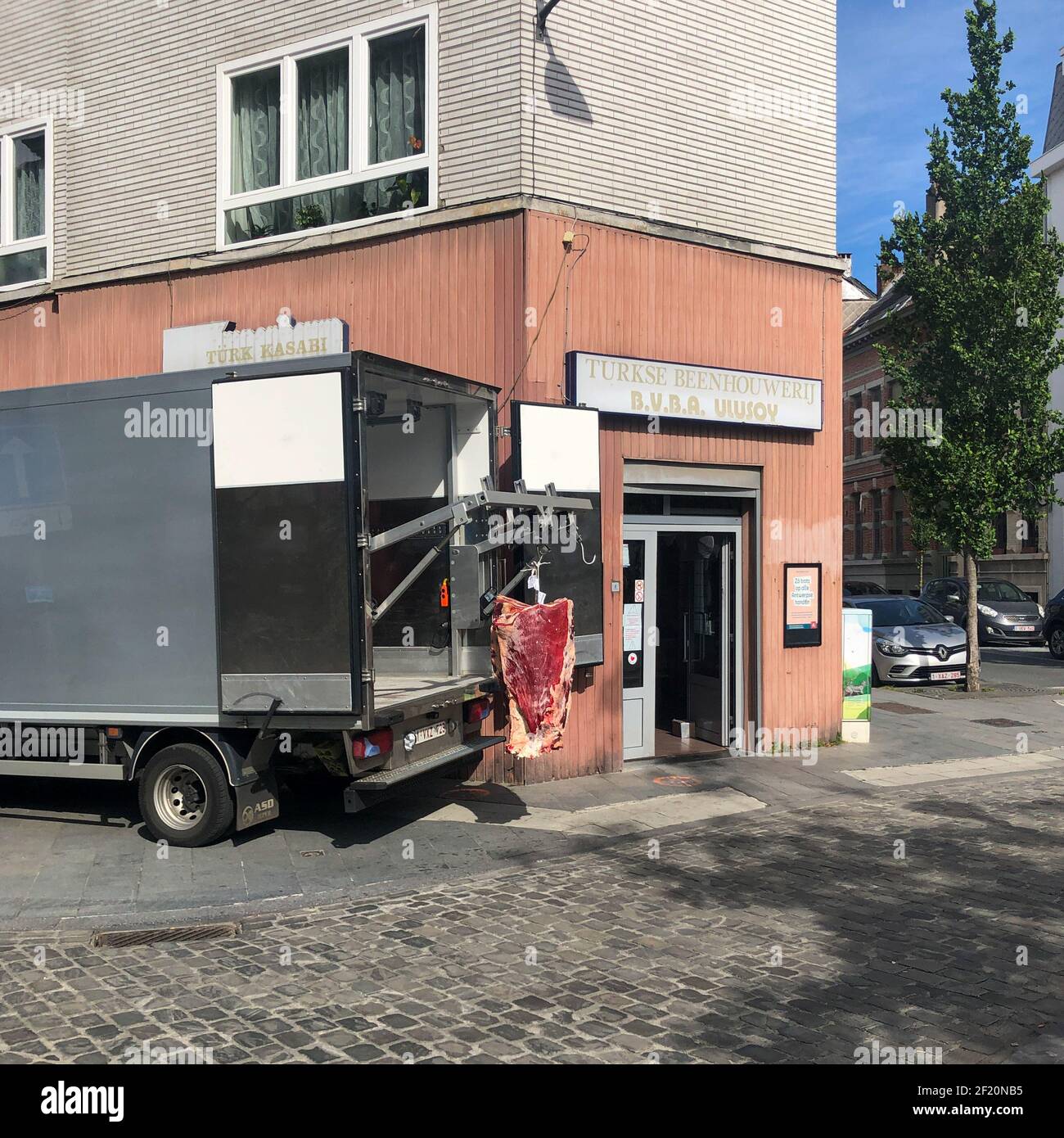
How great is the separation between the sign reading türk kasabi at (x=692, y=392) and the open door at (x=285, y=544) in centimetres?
387

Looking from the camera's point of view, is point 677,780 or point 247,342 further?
point 247,342

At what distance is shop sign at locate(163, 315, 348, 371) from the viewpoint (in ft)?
38.6

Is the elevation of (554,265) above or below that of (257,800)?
above

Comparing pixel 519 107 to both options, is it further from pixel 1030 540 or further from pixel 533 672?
pixel 1030 540

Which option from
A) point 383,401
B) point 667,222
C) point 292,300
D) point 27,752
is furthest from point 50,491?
point 667,222

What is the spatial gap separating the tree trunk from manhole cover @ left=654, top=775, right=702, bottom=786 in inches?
354

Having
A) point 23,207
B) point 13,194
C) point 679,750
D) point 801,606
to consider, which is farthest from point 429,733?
point 13,194

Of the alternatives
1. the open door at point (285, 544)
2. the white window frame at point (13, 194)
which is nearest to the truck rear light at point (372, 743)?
the open door at point (285, 544)

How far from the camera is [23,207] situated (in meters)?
14.7

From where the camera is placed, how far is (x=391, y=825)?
898 centimetres

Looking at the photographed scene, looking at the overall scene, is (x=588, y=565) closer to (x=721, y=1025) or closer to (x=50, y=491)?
(x=50, y=491)

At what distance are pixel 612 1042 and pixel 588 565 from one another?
6.20 metres

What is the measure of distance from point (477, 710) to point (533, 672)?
2.09ft

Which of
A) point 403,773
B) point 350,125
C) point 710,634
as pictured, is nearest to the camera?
point 403,773
